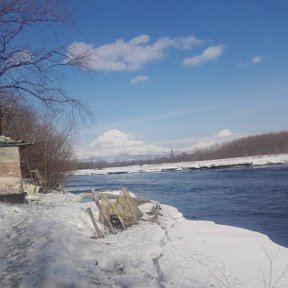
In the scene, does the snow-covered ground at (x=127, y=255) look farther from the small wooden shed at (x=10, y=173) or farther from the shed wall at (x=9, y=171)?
Answer: the shed wall at (x=9, y=171)

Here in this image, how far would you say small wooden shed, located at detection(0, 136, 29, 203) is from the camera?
14.9m

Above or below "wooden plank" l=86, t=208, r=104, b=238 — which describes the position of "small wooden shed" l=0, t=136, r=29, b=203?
above

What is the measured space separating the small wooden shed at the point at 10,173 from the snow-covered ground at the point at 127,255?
194 cm

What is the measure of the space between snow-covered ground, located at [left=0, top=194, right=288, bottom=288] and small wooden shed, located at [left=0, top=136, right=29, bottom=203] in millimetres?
1937

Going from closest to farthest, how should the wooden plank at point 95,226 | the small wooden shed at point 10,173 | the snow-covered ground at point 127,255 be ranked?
the snow-covered ground at point 127,255, the wooden plank at point 95,226, the small wooden shed at point 10,173

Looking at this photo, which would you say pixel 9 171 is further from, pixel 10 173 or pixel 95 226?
pixel 95 226

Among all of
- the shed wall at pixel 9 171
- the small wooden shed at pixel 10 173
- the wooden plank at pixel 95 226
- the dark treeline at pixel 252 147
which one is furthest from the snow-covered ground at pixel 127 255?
the dark treeline at pixel 252 147

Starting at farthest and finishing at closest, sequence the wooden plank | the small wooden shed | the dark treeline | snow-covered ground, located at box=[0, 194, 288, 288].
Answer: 1. the dark treeline
2. the small wooden shed
3. the wooden plank
4. snow-covered ground, located at box=[0, 194, 288, 288]

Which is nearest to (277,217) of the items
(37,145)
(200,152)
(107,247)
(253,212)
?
(253,212)

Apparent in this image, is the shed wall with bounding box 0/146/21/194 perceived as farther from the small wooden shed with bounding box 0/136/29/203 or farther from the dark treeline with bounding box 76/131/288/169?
the dark treeline with bounding box 76/131/288/169

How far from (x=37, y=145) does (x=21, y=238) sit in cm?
2074

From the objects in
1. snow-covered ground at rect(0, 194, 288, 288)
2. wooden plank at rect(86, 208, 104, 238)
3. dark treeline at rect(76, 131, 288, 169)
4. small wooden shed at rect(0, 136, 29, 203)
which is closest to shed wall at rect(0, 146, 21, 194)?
small wooden shed at rect(0, 136, 29, 203)

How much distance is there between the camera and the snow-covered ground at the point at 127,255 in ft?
23.0

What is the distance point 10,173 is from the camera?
49.4ft
